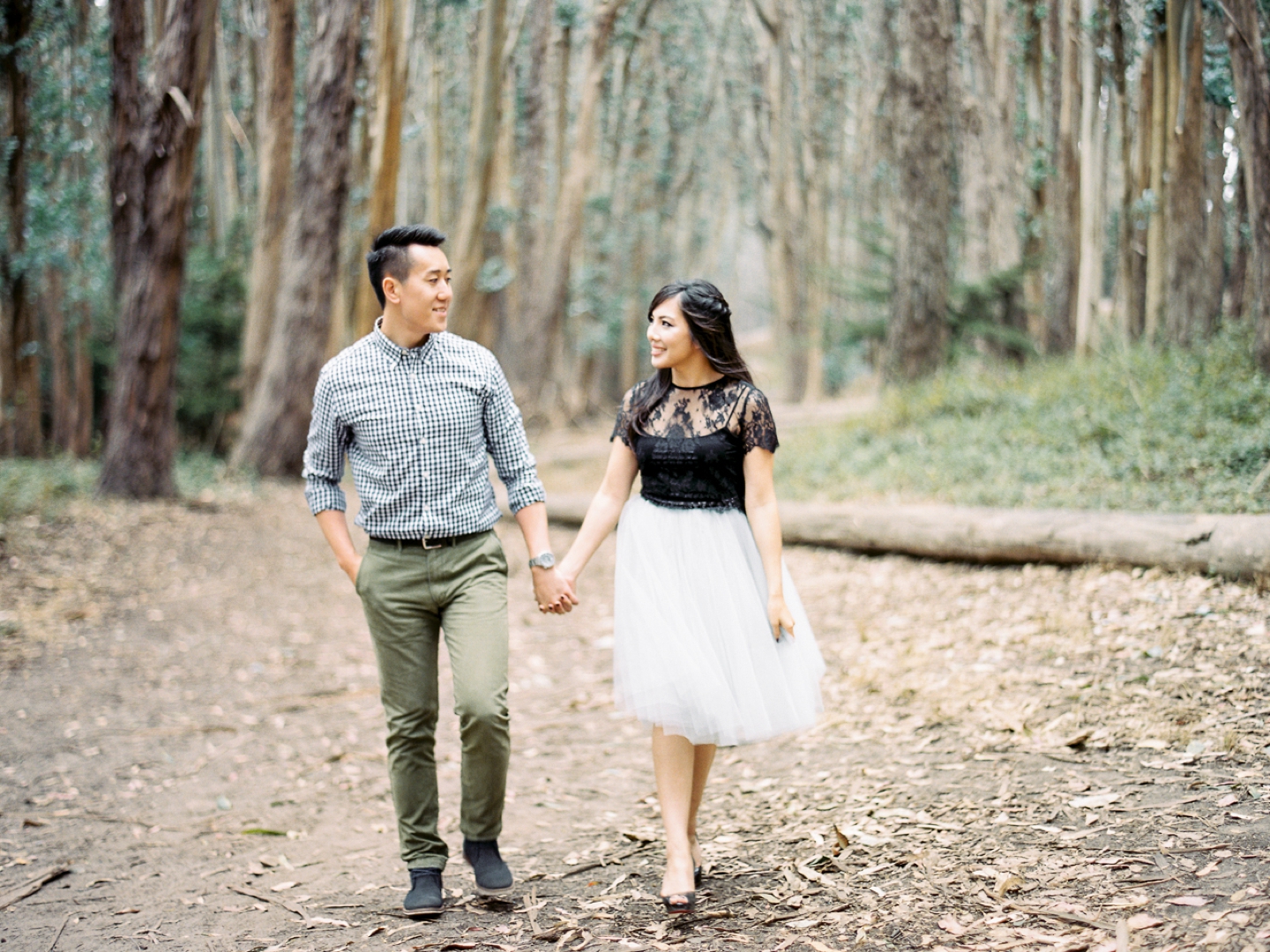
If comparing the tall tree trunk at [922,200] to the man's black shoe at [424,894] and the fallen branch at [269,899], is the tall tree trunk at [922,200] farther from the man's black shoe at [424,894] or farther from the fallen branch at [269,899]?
the fallen branch at [269,899]

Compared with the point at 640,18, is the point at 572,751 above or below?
below

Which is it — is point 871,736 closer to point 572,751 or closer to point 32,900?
point 572,751

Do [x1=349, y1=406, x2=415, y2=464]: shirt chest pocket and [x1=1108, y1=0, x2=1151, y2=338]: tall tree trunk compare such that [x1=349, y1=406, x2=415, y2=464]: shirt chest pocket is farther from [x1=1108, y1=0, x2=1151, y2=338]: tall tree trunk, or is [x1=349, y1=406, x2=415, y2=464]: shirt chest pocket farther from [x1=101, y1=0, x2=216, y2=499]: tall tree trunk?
[x1=1108, y1=0, x2=1151, y2=338]: tall tree trunk

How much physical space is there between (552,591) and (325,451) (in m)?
0.95

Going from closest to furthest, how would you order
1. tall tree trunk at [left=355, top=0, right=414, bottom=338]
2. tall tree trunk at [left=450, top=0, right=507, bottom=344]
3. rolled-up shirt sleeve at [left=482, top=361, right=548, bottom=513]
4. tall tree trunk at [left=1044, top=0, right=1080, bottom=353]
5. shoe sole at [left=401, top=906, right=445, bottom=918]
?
shoe sole at [left=401, top=906, right=445, bottom=918] < rolled-up shirt sleeve at [left=482, top=361, right=548, bottom=513] < tall tree trunk at [left=355, top=0, right=414, bottom=338] < tall tree trunk at [left=1044, top=0, right=1080, bottom=353] < tall tree trunk at [left=450, top=0, right=507, bottom=344]

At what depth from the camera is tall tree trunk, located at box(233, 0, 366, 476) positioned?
466 inches

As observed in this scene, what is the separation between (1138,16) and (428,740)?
996 centimetres

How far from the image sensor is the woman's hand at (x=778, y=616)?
11.2 ft

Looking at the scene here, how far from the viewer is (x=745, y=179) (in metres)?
31.7

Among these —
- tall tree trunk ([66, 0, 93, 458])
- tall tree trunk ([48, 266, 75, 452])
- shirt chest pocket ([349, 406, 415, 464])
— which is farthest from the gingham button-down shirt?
tall tree trunk ([48, 266, 75, 452])

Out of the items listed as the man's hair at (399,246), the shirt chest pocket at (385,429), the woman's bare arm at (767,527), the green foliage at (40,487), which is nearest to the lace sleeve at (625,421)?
the woman's bare arm at (767,527)

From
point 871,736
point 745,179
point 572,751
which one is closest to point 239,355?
point 572,751

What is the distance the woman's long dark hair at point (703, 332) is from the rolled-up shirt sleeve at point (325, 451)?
104 centimetres

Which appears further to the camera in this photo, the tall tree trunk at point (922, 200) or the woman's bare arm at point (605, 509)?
the tall tree trunk at point (922, 200)
